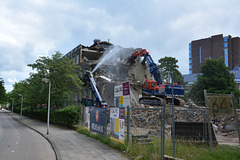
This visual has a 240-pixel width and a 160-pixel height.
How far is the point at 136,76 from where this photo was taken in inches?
1489

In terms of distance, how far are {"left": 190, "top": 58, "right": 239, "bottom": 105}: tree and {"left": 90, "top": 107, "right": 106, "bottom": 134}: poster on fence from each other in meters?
33.8

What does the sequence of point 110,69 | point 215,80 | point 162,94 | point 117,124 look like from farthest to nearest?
point 215,80 → point 110,69 → point 162,94 → point 117,124

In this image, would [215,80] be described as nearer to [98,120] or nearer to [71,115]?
[71,115]

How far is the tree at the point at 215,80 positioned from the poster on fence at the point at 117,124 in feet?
118

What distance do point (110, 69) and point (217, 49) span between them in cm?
5410

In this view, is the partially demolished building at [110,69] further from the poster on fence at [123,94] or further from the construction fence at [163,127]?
the poster on fence at [123,94]

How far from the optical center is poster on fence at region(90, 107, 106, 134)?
12188 millimetres

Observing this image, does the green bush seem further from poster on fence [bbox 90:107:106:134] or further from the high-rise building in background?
the high-rise building in background

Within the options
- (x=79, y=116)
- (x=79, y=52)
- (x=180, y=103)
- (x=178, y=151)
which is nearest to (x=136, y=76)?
(x=79, y=52)

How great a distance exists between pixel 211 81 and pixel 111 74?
22.4 m

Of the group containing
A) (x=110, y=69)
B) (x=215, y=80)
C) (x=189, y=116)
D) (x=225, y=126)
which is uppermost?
(x=110, y=69)

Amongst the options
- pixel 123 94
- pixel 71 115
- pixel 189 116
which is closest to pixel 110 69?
pixel 71 115

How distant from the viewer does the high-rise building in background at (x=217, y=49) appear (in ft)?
244

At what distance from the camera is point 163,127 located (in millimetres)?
6715
